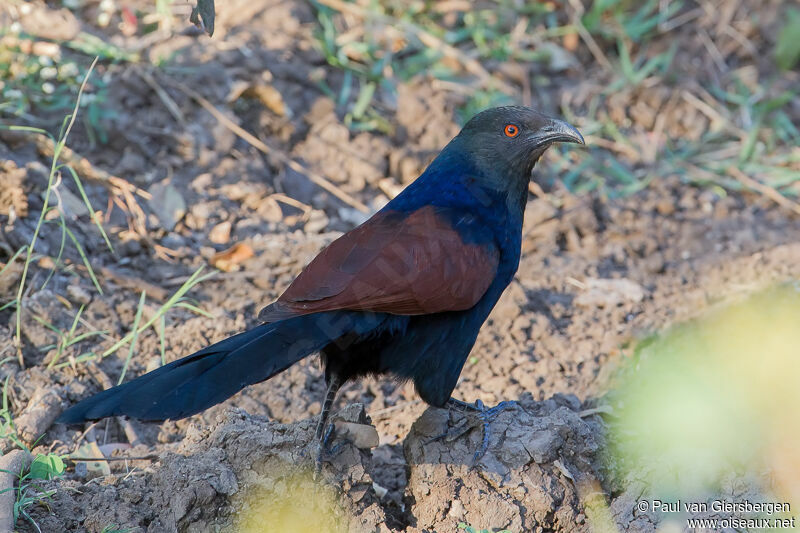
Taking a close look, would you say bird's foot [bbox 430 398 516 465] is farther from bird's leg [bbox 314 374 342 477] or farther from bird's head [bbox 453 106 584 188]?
bird's head [bbox 453 106 584 188]

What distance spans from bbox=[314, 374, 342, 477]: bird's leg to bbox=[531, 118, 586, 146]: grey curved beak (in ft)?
4.19

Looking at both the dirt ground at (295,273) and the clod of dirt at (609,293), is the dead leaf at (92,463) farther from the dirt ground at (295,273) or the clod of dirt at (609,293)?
the clod of dirt at (609,293)

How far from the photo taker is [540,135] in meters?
3.65

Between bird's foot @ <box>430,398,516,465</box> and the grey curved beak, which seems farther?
the grey curved beak

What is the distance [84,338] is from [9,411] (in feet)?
1.69

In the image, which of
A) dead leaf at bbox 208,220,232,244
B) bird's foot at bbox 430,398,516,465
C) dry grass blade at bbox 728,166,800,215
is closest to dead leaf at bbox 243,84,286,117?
dead leaf at bbox 208,220,232,244

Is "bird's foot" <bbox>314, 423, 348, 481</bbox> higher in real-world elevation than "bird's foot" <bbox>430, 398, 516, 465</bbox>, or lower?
higher

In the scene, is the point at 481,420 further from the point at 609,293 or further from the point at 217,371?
the point at 609,293


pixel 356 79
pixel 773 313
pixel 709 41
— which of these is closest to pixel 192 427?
pixel 773 313

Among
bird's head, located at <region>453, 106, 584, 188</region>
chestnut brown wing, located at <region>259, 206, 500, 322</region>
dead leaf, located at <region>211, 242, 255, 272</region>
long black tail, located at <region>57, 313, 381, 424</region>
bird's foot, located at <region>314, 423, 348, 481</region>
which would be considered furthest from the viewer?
dead leaf, located at <region>211, 242, 255, 272</region>

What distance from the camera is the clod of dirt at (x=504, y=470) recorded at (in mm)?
3076

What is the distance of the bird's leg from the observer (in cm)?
306

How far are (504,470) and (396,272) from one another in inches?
32.4

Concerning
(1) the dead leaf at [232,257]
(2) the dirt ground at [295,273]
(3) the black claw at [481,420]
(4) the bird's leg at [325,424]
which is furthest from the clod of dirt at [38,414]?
(3) the black claw at [481,420]
